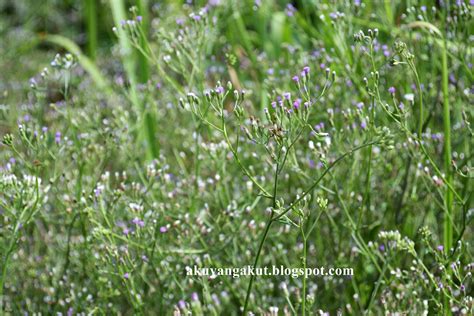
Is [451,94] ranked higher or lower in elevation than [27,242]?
higher

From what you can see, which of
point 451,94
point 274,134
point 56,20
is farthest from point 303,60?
point 56,20

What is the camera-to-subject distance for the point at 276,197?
3.22m

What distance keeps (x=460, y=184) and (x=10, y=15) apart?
247 inches

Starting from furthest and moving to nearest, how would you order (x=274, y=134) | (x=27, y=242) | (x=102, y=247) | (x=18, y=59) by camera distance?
(x=18, y=59)
(x=27, y=242)
(x=102, y=247)
(x=274, y=134)

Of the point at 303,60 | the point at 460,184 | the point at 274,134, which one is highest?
the point at 303,60

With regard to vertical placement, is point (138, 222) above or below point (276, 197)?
below

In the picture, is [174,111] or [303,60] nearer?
[303,60]

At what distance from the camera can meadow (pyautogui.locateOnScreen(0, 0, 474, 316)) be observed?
8.56 ft

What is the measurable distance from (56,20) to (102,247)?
528cm

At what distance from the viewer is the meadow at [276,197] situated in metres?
2.61

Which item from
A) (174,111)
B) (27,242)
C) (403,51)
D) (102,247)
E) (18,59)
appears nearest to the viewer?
(403,51)

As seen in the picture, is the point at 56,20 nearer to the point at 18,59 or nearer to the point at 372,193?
the point at 18,59

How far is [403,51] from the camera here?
2320 mm

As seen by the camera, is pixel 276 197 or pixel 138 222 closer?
pixel 138 222
